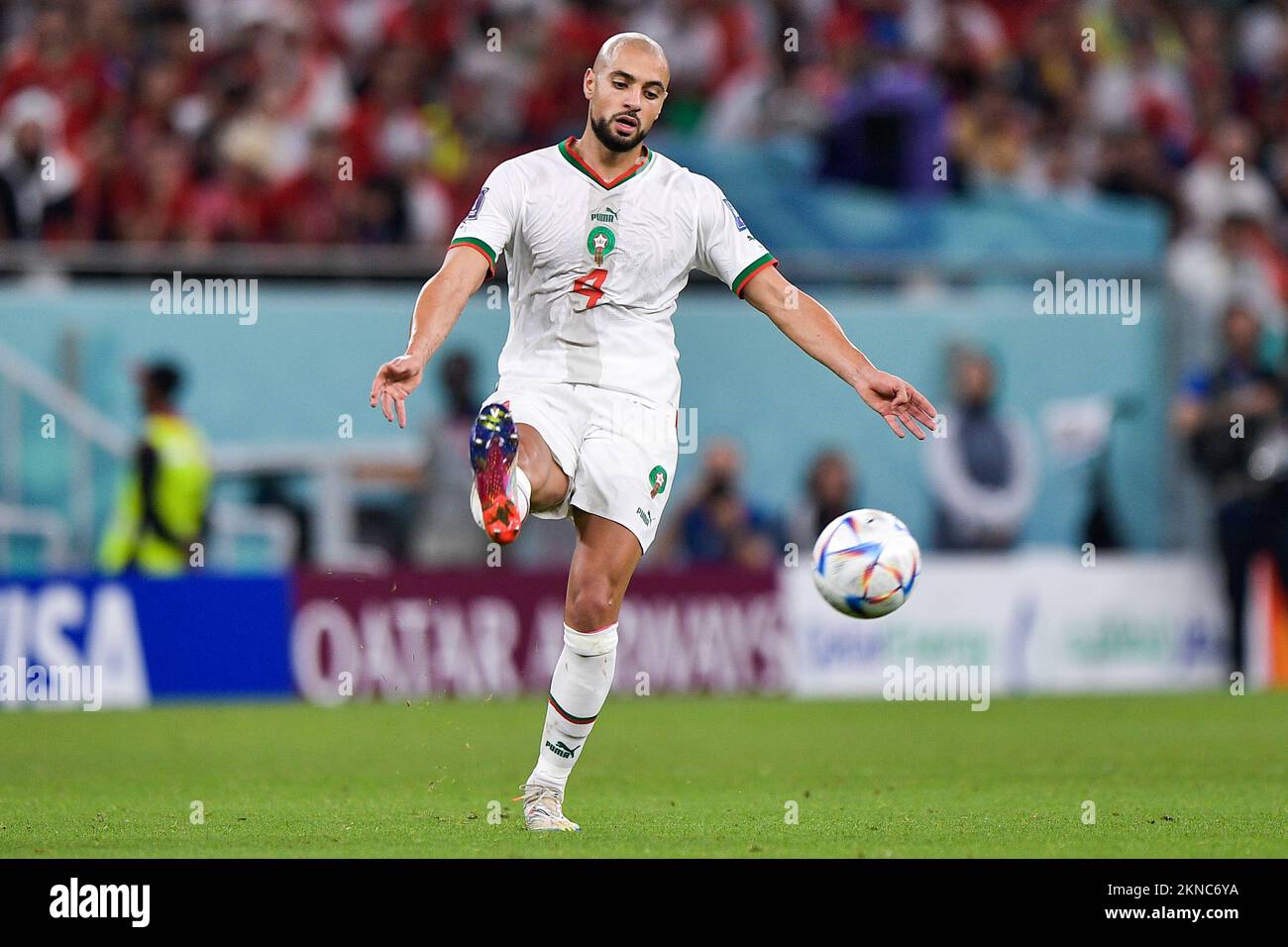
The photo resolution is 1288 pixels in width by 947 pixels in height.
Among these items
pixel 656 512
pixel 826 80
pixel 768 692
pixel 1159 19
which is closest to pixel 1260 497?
pixel 768 692

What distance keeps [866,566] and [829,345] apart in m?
0.83

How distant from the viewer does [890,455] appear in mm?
16766

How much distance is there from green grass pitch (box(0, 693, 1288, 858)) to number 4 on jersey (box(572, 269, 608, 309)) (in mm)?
1937

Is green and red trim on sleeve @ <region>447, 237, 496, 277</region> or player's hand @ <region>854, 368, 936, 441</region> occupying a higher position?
green and red trim on sleeve @ <region>447, 237, 496, 277</region>

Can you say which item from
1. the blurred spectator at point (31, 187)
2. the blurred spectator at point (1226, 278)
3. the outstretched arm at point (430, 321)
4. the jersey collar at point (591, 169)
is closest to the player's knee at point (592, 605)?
the outstretched arm at point (430, 321)

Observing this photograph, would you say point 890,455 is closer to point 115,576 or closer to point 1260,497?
point 1260,497

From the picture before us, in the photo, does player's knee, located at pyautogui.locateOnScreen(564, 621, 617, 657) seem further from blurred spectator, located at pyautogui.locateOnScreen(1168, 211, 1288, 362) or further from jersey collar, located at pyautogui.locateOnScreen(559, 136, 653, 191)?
blurred spectator, located at pyautogui.locateOnScreen(1168, 211, 1288, 362)

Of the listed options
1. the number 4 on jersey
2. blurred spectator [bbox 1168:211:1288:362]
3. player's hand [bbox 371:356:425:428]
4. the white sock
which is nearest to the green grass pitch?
the white sock

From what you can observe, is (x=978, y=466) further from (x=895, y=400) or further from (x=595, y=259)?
(x=595, y=259)

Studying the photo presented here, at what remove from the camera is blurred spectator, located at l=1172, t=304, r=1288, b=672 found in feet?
54.9

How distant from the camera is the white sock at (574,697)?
8.00m

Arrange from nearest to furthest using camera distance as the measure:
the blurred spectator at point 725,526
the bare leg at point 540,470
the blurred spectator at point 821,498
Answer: the bare leg at point 540,470, the blurred spectator at point 821,498, the blurred spectator at point 725,526

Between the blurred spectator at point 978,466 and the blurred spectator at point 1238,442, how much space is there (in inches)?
52.4

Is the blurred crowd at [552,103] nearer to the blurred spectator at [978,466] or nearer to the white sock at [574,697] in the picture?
the blurred spectator at [978,466]
